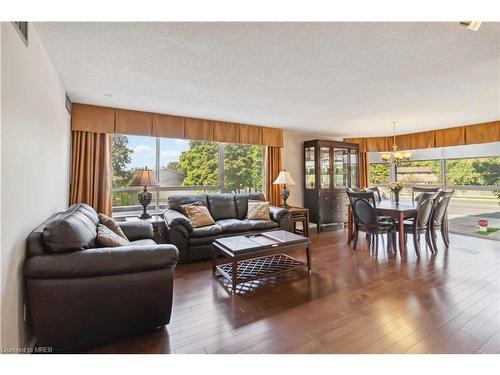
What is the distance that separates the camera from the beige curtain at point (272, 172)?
17.3 ft

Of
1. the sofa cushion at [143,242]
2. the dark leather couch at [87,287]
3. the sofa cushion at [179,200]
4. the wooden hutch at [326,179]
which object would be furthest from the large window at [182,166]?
the dark leather couch at [87,287]

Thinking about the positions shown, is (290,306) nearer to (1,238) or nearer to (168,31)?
(1,238)

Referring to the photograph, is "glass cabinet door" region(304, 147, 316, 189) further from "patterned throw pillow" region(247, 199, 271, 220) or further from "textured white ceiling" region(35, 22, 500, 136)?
"patterned throw pillow" region(247, 199, 271, 220)

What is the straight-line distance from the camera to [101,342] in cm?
168

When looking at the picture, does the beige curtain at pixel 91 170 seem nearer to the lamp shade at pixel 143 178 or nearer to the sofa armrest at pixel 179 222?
the lamp shade at pixel 143 178

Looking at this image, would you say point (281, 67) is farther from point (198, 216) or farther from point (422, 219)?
point (422, 219)

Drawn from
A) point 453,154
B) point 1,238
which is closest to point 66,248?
point 1,238

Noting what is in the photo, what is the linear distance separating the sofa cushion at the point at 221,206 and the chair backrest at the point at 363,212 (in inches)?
78.6

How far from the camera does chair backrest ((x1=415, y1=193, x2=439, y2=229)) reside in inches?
137

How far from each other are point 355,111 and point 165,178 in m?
3.41

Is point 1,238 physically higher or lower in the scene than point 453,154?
lower

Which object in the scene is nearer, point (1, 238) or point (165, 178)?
point (1, 238)

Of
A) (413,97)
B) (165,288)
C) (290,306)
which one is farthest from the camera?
(413,97)

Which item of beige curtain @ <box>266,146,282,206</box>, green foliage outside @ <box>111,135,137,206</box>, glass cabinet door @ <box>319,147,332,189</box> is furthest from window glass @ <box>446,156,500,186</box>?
green foliage outside @ <box>111,135,137,206</box>
